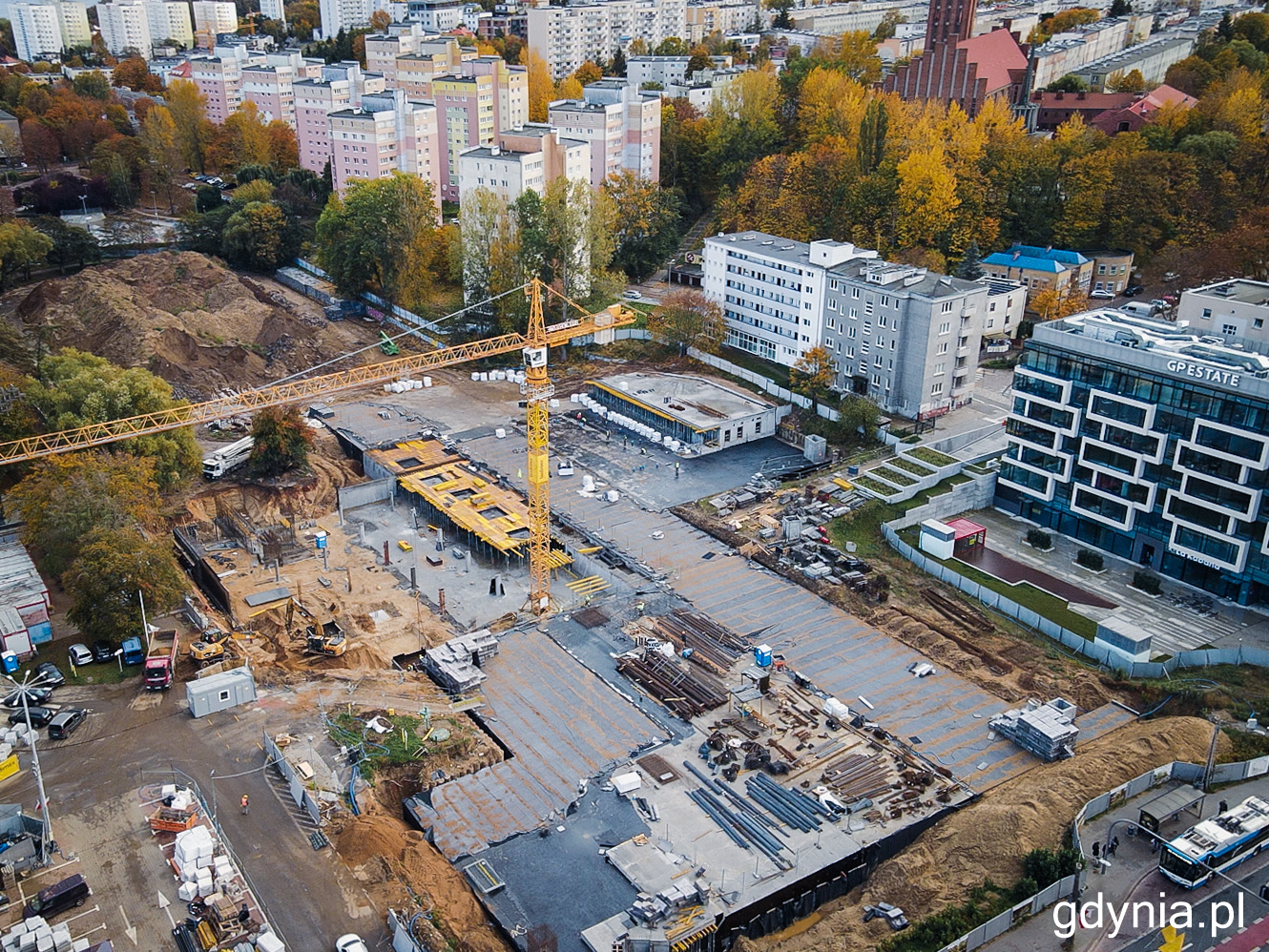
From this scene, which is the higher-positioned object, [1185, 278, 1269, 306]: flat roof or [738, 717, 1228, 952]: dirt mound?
[1185, 278, 1269, 306]: flat roof

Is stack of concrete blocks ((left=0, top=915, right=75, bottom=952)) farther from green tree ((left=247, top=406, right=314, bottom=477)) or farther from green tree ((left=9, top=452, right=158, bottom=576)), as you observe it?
green tree ((left=247, top=406, right=314, bottom=477))

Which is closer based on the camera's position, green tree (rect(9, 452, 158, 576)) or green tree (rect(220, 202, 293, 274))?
green tree (rect(9, 452, 158, 576))

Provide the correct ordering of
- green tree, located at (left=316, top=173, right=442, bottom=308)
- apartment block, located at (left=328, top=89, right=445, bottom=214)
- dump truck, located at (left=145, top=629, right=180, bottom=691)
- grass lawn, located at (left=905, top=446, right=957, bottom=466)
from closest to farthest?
dump truck, located at (left=145, top=629, right=180, bottom=691), grass lawn, located at (left=905, top=446, right=957, bottom=466), green tree, located at (left=316, top=173, right=442, bottom=308), apartment block, located at (left=328, top=89, right=445, bottom=214)

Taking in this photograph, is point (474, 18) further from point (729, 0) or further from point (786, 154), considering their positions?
point (786, 154)

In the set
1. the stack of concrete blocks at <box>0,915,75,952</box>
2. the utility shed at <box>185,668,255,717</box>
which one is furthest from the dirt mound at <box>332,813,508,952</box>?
the utility shed at <box>185,668,255,717</box>

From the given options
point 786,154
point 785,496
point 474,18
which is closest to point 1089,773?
point 785,496

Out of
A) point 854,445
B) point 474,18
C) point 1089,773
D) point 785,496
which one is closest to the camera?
point 1089,773
